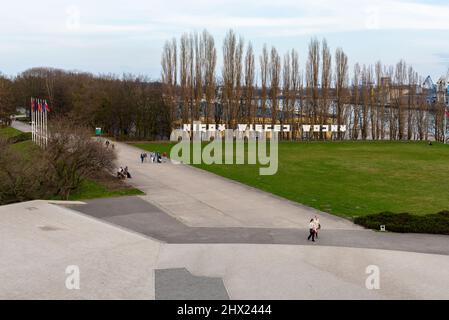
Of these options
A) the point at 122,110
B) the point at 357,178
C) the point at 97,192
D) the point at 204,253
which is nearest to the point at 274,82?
the point at 122,110

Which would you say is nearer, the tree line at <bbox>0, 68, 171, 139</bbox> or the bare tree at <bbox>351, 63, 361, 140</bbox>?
the tree line at <bbox>0, 68, 171, 139</bbox>

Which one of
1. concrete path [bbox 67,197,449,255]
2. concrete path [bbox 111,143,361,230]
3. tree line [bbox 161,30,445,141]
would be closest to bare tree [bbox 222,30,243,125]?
tree line [bbox 161,30,445,141]

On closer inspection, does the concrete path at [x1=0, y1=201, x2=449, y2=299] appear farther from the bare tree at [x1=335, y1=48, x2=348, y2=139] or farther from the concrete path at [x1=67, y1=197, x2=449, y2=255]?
the bare tree at [x1=335, y1=48, x2=348, y2=139]

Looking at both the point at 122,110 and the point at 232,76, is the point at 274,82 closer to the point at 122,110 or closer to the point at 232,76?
the point at 232,76

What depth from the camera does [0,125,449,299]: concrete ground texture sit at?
43.4ft

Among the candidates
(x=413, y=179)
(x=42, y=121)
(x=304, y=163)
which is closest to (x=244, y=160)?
(x=304, y=163)

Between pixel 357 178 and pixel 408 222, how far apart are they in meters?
12.8

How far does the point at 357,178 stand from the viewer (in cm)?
3262

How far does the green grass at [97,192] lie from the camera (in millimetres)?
26453

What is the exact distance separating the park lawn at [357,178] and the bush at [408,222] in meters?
1.67

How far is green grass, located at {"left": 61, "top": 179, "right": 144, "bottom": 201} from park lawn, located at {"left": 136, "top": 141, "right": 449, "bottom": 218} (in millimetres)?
7937

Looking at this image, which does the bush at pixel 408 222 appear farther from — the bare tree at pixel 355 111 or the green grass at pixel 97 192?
the bare tree at pixel 355 111

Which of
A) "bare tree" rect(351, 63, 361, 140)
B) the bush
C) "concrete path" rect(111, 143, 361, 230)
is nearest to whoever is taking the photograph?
the bush
